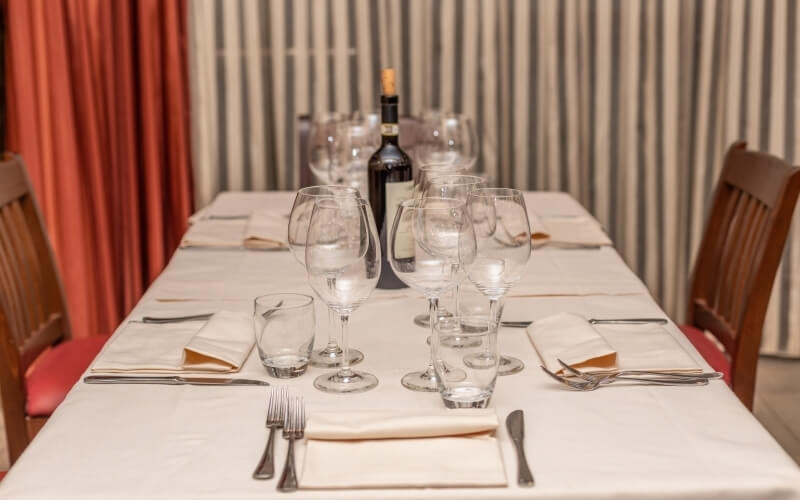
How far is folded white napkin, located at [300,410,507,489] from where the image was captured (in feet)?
3.12

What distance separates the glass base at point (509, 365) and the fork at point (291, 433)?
28 cm

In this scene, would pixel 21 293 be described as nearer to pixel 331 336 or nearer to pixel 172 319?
pixel 172 319

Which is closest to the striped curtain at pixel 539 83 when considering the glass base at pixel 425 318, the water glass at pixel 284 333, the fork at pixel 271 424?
the glass base at pixel 425 318

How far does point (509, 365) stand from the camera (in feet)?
4.24

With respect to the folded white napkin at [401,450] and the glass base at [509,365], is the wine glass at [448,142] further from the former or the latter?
the folded white napkin at [401,450]

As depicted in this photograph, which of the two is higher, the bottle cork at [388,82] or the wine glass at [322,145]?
the bottle cork at [388,82]

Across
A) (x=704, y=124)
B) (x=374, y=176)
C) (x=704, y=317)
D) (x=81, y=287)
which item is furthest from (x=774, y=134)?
(x=81, y=287)

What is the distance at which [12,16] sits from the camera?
2.95m

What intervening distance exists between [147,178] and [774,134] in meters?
1.99

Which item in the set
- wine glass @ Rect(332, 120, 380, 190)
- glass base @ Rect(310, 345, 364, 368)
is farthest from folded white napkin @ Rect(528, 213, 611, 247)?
glass base @ Rect(310, 345, 364, 368)

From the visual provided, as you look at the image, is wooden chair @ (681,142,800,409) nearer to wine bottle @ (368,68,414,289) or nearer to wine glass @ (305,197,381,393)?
wine bottle @ (368,68,414,289)

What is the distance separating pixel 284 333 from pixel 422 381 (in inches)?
7.6

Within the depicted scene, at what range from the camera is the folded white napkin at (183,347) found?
4.17 ft

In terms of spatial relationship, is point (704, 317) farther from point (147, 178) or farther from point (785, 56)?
point (147, 178)
